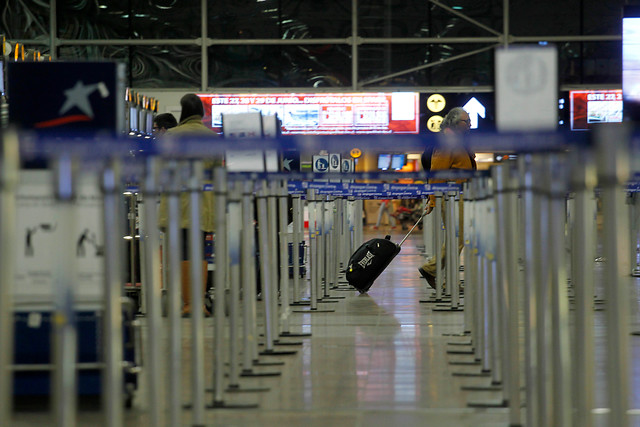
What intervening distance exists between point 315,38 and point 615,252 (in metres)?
19.5

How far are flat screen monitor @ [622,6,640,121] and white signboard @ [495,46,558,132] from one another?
2.81ft

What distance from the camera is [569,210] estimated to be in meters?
10.2

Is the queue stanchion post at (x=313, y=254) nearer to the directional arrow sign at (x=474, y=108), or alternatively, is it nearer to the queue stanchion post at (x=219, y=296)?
the queue stanchion post at (x=219, y=296)

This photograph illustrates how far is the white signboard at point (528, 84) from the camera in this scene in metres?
3.84

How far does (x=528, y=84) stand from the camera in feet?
12.7

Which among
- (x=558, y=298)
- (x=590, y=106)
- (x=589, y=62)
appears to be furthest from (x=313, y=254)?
(x=589, y=62)

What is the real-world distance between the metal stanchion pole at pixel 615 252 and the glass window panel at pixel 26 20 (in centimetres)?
2050

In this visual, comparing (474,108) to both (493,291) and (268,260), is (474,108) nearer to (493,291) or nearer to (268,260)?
(268,260)

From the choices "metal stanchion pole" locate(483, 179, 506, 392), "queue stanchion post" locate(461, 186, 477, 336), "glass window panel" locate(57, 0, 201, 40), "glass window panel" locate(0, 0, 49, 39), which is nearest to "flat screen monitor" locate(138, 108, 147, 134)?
"queue stanchion post" locate(461, 186, 477, 336)

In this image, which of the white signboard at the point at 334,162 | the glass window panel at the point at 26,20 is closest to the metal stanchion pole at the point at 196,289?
the white signboard at the point at 334,162

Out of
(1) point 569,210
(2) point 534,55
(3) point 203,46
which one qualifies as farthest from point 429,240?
(2) point 534,55

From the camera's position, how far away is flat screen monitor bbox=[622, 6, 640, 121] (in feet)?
15.4

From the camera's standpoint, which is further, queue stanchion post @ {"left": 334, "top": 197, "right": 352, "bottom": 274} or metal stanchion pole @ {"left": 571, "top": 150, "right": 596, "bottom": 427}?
queue stanchion post @ {"left": 334, "top": 197, "right": 352, "bottom": 274}

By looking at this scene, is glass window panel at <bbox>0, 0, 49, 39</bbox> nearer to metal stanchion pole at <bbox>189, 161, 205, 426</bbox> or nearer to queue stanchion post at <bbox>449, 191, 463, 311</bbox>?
queue stanchion post at <bbox>449, 191, 463, 311</bbox>
